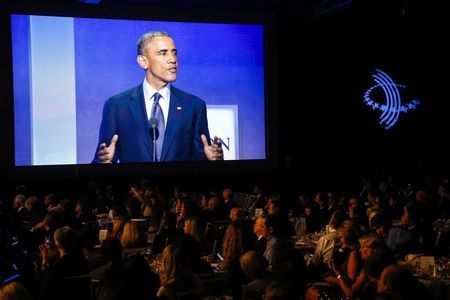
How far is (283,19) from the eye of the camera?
1592cm

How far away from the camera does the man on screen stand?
14.0 metres

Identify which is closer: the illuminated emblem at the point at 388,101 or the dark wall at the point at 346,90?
the dark wall at the point at 346,90

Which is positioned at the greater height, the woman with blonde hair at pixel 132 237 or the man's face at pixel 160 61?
the man's face at pixel 160 61

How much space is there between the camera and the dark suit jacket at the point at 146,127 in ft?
46.0

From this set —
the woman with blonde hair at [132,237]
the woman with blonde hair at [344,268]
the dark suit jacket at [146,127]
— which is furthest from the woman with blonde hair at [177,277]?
the dark suit jacket at [146,127]

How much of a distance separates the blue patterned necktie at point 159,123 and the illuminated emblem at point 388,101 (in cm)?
587

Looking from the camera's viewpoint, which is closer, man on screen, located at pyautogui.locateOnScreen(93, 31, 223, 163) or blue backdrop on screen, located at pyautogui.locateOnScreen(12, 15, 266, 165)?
blue backdrop on screen, located at pyautogui.locateOnScreen(12, 15, 266, 165)

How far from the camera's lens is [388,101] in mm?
16938

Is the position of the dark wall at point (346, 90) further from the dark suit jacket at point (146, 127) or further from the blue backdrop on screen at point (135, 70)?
the dark suit jacket at point (146, 127)

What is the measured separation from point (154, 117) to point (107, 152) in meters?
1.35

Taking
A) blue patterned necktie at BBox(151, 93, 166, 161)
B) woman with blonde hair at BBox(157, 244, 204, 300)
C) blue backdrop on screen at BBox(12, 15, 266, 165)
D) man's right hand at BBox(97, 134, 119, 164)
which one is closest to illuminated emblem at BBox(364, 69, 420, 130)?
blue backdrop on screen at BBox(12, 15, 266, 165)

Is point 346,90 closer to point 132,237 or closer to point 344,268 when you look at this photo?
point 132,237

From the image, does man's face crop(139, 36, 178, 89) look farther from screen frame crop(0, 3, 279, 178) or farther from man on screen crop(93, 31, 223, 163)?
screen frame crop(0, 3, 279, 178)

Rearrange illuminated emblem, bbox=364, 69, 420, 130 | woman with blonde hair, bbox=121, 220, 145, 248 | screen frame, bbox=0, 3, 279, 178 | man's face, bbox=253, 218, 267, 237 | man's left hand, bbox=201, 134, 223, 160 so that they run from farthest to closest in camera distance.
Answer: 1. illuminated emblem, bbox=364, 69, 420, 130
2. man's left hand, bbox=201, 134, 223, 160
3. screen frame, bbox=0, 3, 279, 178
4. woman with blonde hair, bbox=121, 220, 145, 248
5. man's face, bbox=253, 218, 267, 237
